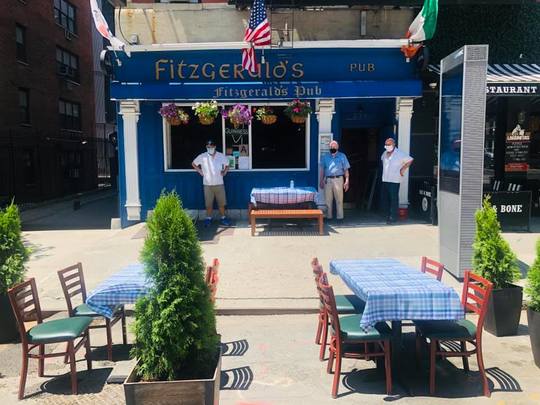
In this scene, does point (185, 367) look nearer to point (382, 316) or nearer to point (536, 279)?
point (382, 316)

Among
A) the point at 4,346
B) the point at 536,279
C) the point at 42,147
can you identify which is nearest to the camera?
the point at 536,279

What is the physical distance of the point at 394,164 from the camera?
11.8 meters

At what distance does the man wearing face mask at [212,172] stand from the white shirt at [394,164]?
3773 millimetres

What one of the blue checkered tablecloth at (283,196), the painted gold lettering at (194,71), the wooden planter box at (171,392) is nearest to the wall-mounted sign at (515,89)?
the blue checkered tablecloth at (283,196)

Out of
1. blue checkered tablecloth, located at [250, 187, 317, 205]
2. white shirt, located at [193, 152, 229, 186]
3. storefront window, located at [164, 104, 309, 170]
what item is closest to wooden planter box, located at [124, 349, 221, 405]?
blue checkered tablecloth, located at [250, 187, 317, 205]

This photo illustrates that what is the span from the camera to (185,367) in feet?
11.7

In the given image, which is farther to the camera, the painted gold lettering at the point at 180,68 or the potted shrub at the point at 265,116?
the painted gold lettering at the point at 180,68

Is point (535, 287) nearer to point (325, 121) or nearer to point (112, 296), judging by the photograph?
point (112, 296)

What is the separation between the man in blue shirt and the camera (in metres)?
11.8

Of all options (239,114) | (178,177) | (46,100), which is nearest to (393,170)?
(239,114)

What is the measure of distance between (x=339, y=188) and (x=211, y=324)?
8.51 metres

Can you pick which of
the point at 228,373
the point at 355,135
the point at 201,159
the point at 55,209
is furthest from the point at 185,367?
the point at 55,209

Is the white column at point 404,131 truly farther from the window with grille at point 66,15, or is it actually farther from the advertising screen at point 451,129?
the window with grille at point 66,15

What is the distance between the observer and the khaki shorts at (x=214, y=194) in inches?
470
